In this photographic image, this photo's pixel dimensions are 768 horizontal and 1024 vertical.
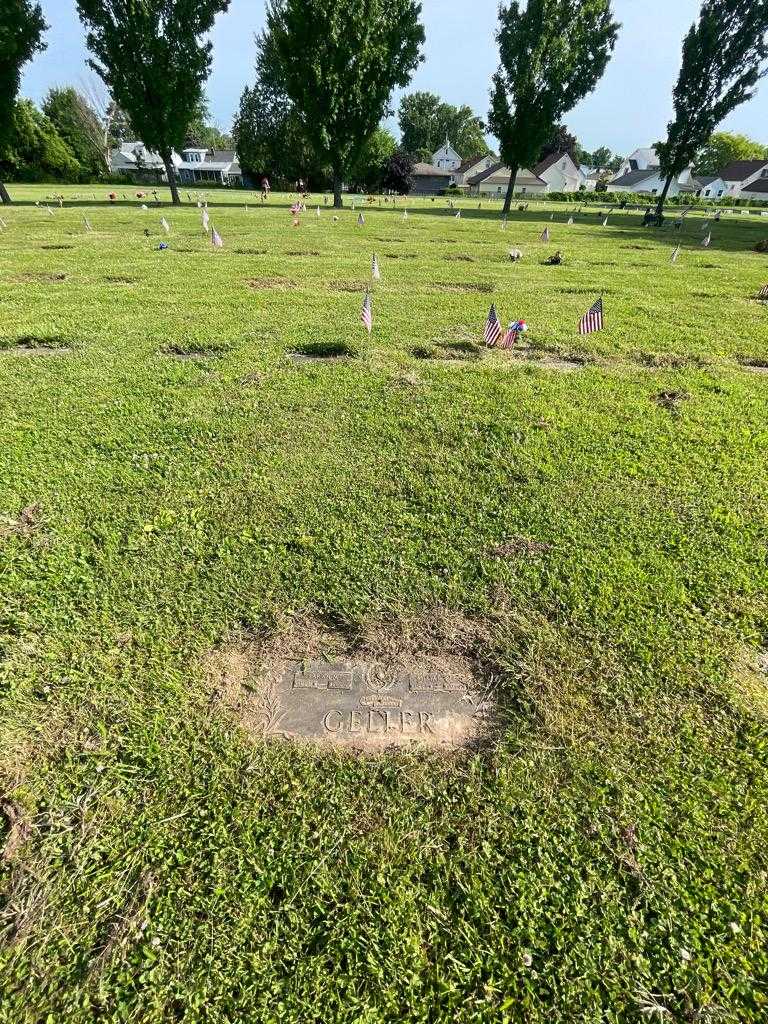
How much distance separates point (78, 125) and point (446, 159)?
54.9 metres

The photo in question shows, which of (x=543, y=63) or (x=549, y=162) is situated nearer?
(x=543, y=63)

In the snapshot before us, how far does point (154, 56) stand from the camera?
21.8 meters

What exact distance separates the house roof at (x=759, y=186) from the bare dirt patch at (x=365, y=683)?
8571cm

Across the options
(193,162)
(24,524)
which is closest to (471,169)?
(193,162)

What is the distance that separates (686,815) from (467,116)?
11449cm

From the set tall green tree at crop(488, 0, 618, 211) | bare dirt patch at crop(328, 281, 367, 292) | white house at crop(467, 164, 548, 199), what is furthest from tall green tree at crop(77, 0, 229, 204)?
white house at crop(467, 164, 548, 199)

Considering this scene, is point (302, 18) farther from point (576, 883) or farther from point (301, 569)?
point (576, 883)

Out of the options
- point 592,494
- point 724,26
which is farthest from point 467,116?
point 592,494

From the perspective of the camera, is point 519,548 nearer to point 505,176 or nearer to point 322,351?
point 322,351

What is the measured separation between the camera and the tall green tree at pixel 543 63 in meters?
25.1

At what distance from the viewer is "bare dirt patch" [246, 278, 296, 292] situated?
9156mm

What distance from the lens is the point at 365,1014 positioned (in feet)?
4.93

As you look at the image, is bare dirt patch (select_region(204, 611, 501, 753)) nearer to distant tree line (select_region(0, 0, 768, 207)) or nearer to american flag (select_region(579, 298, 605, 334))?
american flag (select_region(579, 298, 605, 334))

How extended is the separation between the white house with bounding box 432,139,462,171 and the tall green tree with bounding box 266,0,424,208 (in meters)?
66.4
